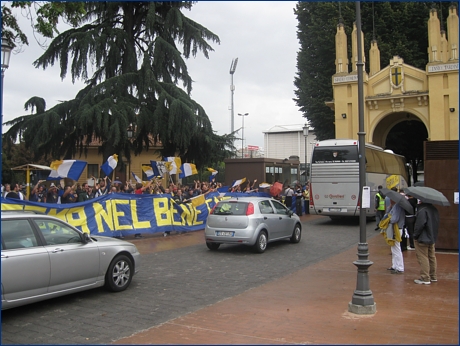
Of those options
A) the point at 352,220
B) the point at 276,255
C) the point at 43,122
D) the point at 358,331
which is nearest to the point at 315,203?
the point at 352,220

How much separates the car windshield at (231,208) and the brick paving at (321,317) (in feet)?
11.9

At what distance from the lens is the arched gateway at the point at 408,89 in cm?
2675

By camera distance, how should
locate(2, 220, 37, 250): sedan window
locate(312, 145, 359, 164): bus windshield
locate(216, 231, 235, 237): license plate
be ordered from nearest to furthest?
locate(2, 220, 37, 250): sedan window < locate(216, 231, 235, 237): license plate < locate(312, 145, 359, 164): bus windshield

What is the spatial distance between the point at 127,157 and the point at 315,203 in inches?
401

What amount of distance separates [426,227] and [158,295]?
17.5 ft

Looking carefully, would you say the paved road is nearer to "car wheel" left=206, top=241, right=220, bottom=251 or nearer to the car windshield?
"car wheel" left=206, top=241, right=220, bottom=251

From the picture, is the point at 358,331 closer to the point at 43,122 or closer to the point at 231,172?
the point at 43,122

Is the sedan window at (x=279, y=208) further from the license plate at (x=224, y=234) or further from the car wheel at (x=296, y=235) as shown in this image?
the license plate at (x=224, y=234)

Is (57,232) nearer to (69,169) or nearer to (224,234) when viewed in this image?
(224,234)

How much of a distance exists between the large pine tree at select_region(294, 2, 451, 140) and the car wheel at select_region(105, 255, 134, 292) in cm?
2570

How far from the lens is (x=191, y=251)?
13.6 metres

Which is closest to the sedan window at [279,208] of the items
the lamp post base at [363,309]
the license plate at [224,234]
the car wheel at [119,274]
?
the license plate at [224,234]

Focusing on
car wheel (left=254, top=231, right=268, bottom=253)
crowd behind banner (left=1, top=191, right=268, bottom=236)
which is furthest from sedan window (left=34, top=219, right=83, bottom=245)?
car wheel (left=254, top=231, right=268, bottom=253)

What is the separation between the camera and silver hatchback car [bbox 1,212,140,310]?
21.6 ft
